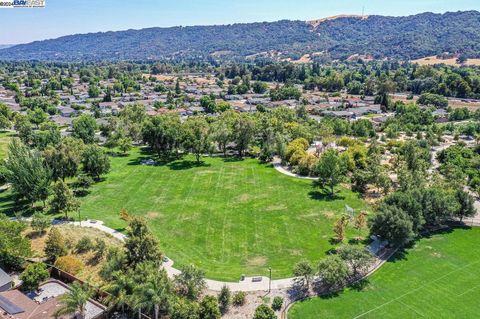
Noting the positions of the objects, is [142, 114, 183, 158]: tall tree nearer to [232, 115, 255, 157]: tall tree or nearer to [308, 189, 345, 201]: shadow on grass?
[232, 115, 255, 157]: tall tree

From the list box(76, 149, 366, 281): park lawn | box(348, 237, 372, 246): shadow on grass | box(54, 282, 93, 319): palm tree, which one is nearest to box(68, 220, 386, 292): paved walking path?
box(76, 149, 366, 281): park lawn

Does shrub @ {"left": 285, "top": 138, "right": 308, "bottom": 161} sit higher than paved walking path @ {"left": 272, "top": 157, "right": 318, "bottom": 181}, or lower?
higher

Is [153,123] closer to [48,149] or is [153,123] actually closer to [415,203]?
[48,149]

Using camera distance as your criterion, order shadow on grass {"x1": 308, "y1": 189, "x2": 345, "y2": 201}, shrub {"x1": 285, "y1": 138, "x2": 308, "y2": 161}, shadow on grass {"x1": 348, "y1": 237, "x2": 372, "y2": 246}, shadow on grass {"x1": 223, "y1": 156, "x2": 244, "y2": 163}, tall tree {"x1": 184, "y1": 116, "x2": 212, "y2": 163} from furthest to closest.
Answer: shadow on grass {"x1": 223, "y1": 156, "x2": 244, "y2": 163} → tall tree {"x1": 184, "y1": 116, "x2": 212, "y2": 163} → shrub {"x1": 285, "y1": 138, "x2": 308, "y2": 161} → shadow on grass {"x1": 308, "y1": 189, "x2": 345, "y2": 201} → shadow on grass {"x1": 348, "y1": 237, "x2": 372, "y2": 246}

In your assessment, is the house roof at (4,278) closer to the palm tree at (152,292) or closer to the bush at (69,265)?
the bush at (69,265)

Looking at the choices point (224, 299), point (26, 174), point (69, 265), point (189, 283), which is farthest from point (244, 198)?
point (26, 174)

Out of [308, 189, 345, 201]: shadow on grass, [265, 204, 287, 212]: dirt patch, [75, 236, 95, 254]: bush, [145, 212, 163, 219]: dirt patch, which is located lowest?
[265, 204, 287, 212]: dirt patch

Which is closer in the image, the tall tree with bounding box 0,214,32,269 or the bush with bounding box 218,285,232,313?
the bush with bounding box 218,285,232,313

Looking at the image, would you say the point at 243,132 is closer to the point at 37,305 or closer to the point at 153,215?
the point at 153,215

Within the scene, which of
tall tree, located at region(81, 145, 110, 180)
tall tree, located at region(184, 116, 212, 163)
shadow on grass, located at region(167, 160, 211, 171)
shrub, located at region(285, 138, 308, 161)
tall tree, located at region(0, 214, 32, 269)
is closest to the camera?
tall tree, located at region(0, 214, 32, 269)
